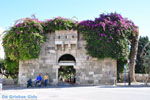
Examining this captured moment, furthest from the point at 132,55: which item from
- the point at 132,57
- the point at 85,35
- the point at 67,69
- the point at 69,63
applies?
the point at 67,69

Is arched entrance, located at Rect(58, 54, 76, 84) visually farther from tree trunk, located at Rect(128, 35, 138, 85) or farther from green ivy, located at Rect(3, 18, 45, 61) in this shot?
tree trunk, located at Rect(128, 35, 138, 85)

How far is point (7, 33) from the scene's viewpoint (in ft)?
72.3

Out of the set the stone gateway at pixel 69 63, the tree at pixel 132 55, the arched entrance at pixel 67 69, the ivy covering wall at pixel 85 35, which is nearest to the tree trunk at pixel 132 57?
the tree at pixel 132 55

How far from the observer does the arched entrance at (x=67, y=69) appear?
21.4m

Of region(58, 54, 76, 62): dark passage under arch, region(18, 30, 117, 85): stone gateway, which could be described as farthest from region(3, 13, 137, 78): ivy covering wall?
region(58, 54, 76, 62): dark passage under arch

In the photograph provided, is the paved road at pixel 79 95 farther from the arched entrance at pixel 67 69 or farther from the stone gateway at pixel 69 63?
the arched entrance at pixel 67 69

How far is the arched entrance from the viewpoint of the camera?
21.4 meters

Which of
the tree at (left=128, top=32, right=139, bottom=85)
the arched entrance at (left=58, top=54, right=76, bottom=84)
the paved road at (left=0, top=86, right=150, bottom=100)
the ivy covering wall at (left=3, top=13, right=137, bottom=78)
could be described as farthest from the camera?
the tree at (left=128, top=32, right=139, bottom=85)

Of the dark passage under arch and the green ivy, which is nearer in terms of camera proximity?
the green ivy

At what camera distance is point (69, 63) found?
21297 millimetres

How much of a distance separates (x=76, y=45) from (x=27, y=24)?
4.74 metres

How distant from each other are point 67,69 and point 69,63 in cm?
592

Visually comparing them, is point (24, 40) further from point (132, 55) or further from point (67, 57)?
Result: point (132, 55)

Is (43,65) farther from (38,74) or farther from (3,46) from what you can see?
(3,46)
